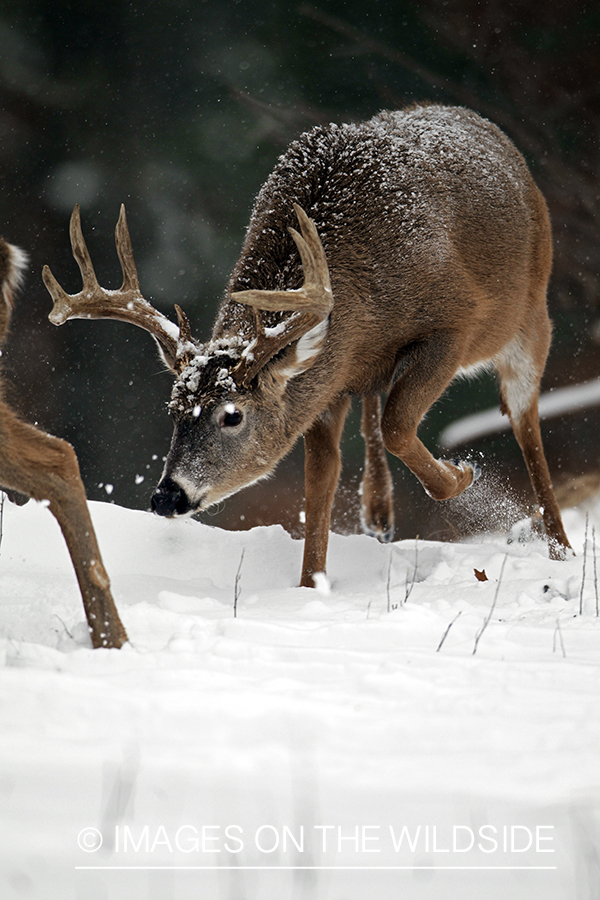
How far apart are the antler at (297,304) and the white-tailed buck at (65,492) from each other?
1275mm

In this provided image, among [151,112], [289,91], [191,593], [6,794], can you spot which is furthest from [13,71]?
[6,794]

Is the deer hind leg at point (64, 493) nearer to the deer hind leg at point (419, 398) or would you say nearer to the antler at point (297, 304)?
the antler at point (297, 304)

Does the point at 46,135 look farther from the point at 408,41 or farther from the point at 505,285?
the point at 505,285

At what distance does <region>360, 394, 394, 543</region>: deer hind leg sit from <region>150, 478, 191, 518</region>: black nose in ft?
7.87

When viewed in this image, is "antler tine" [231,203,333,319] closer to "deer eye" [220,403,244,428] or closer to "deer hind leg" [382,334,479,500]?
"deer eye" [220,403,244,428]

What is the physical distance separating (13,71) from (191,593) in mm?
6064

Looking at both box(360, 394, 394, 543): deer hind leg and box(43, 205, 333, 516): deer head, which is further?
box(360, 394, 394, 543): deer hind leg

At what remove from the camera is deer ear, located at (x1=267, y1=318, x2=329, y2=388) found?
417 cm

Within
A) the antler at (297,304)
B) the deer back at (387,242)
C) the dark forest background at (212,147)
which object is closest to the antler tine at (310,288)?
the antler at (297,304)

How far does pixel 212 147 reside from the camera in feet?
27.9

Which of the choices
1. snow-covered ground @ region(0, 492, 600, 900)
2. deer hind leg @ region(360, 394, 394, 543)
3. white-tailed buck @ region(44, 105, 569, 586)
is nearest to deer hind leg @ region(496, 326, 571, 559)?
white-tailed buck @ region(44, 105, 569, 586)

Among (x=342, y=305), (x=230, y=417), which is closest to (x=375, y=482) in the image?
(x=342, y=305)

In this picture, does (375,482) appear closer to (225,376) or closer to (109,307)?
(225,376)

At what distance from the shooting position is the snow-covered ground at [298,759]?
1571 mm
